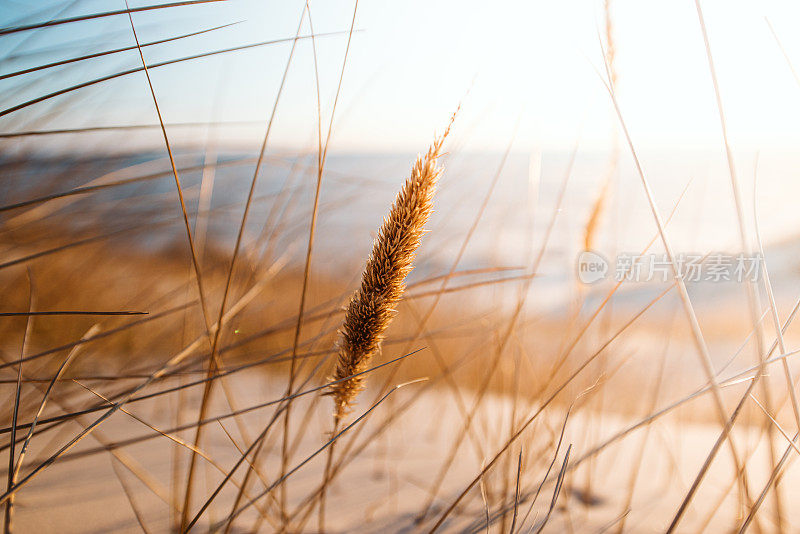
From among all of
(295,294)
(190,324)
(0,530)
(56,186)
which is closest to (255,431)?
(190,324)

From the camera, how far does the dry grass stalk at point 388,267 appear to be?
1.69 ft

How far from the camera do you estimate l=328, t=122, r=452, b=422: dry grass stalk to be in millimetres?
517

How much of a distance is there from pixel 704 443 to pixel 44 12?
2118 millimetres

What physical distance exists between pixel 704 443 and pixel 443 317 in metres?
1.34

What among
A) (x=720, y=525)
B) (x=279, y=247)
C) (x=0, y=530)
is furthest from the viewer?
(x=279, y=247)

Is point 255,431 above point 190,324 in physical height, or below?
below

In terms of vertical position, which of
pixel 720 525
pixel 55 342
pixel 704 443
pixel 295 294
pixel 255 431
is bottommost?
pixel 720 525

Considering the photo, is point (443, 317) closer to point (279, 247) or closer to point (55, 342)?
point (279, 247)

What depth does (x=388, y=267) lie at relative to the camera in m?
0.55

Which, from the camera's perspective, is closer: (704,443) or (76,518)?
(76,518)

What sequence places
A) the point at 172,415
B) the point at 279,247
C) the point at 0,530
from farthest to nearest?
1. the point at 279,247
2. the point at 172,415
3. the point at 0,530

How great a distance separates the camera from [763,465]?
140 cm

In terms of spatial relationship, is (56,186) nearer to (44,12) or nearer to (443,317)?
(44,12)

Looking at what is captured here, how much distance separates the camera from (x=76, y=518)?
0.87 m
